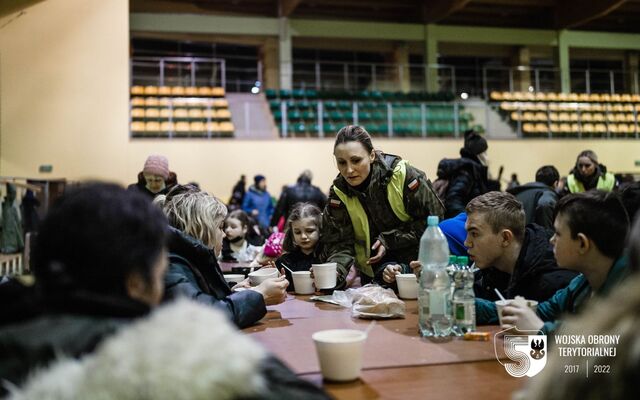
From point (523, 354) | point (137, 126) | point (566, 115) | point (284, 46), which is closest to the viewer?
point (523, 354)

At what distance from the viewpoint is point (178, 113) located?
1131cm

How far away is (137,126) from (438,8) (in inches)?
311

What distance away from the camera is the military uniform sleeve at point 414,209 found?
2580 millimetres

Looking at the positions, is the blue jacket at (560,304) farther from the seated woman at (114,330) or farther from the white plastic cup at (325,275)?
the seated woman at (114,330)

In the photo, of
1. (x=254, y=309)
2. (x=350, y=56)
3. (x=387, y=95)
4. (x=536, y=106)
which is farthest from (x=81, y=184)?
(x=350, y=56)

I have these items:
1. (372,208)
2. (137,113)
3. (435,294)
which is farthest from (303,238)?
(137,113)

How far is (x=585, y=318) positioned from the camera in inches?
26.3

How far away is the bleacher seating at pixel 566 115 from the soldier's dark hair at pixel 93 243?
1272 centimetres

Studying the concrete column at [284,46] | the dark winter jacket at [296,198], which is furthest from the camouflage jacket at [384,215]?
the concrete column at [284,46]

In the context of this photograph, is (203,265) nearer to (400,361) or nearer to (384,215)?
(400,361)

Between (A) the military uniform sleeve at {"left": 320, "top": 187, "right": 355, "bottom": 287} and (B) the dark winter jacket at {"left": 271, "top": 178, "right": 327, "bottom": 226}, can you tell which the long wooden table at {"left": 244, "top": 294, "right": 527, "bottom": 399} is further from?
(B) the dark winter jacket at {"left": 271, "top": 178, "right": 327, "bottom": 226}

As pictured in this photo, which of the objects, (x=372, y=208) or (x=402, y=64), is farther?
(x=402, y=64)

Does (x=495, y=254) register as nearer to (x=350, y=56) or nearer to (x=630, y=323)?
(x=630, y=323)

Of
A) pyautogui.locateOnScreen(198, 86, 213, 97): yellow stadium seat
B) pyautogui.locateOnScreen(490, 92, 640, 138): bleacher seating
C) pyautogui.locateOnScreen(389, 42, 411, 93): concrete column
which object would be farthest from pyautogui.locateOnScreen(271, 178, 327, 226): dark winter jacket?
pyautogui.locateOnScreen(389, 42, 411, 93): concrete column
